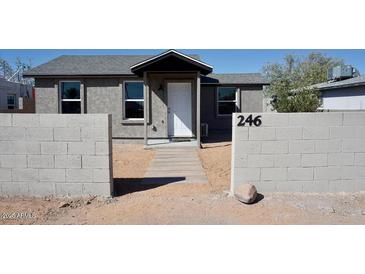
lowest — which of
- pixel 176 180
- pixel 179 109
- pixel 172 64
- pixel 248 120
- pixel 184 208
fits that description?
pixel 184 208

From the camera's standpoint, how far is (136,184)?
6.75m

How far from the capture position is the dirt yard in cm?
471

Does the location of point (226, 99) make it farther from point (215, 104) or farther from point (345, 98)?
point (345, 98)

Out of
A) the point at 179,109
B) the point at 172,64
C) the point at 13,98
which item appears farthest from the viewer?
the point at 13,98

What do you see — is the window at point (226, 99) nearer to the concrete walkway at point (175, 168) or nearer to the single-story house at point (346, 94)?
the single-story house at point (346, 94)

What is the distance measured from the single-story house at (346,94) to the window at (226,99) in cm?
496

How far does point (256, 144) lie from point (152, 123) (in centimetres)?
804

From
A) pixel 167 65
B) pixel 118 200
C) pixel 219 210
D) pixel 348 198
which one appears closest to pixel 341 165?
pixel 348 198

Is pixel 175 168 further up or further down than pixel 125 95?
further down

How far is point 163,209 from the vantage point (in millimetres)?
5098

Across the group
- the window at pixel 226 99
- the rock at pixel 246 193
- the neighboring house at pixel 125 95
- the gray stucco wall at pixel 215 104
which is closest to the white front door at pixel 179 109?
the neighboring house at pixel 125 95

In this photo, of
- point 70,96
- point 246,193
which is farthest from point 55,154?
point 70,96

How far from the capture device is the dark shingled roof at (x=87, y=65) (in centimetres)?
1349

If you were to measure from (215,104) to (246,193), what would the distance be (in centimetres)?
1320
